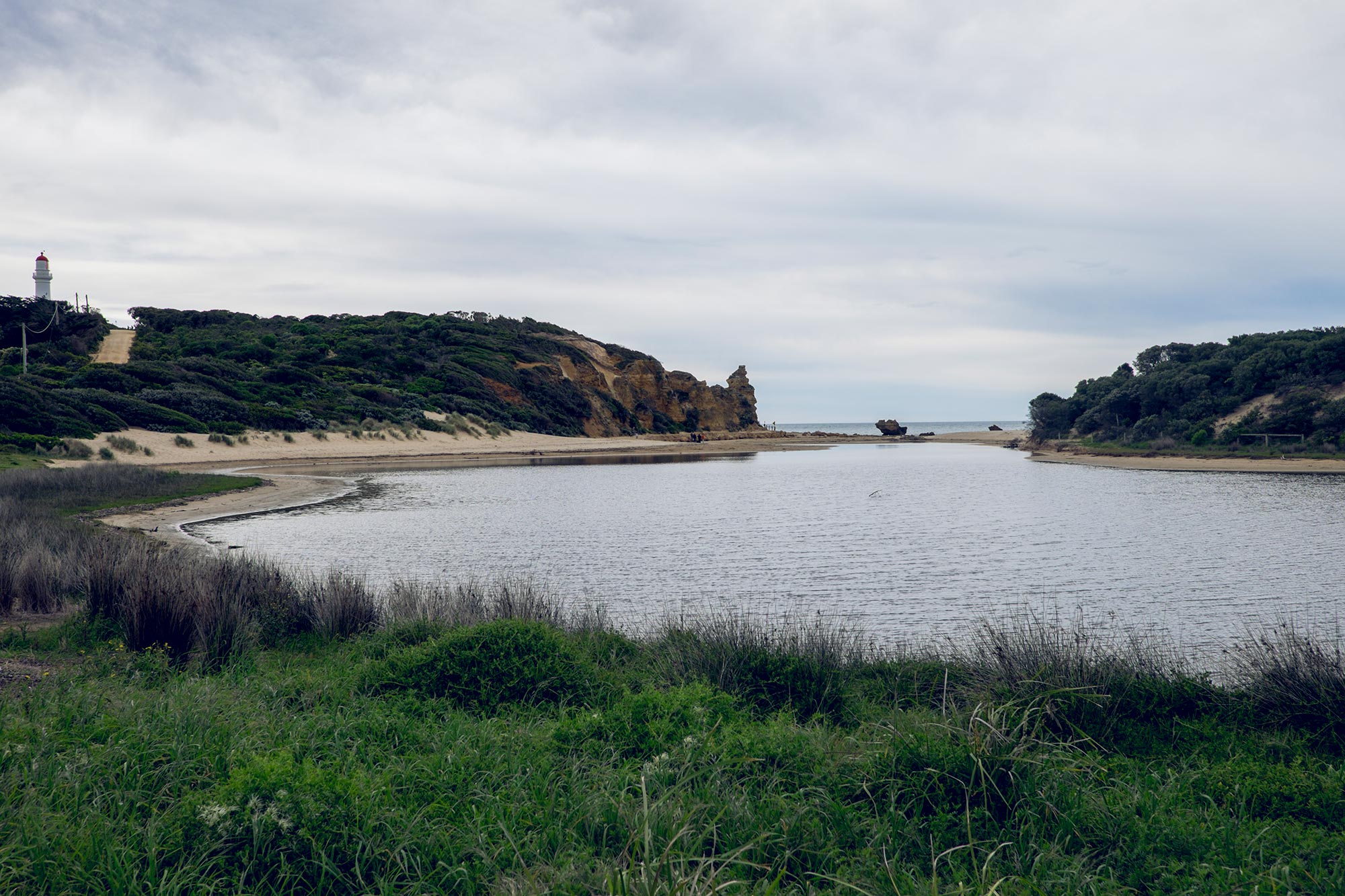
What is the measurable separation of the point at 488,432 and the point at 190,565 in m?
50.7

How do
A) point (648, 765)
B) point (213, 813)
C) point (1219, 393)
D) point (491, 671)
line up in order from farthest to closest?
point (1219, 393), point (491, 671), point (648, 765), point (213, 813)

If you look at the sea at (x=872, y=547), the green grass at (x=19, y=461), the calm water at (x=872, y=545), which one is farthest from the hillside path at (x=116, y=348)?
the sea at (x=872, y=547)

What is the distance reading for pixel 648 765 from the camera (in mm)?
4406

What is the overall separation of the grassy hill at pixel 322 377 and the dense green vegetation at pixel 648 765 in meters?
35.9

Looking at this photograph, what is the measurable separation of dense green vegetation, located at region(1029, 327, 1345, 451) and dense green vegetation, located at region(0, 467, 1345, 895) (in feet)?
165

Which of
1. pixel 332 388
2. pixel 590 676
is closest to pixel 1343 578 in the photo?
pixel 590 676

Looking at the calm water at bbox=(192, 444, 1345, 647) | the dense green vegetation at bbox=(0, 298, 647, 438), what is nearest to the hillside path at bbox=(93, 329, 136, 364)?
the dense green vegetation at bbox=(0, 298, 647, 438)

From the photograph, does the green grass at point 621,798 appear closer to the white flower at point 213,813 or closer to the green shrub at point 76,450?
the white flower at point 213,813

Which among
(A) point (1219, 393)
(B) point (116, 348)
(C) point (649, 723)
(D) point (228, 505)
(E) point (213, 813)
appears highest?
(B) point (116, 348)

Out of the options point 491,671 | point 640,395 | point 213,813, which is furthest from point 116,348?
point 213,813

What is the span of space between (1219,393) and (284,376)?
A: 64.1m

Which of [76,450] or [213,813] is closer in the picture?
[213,813]

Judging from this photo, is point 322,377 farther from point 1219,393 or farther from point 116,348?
point 1219,393

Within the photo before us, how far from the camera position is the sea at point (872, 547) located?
11.9m
